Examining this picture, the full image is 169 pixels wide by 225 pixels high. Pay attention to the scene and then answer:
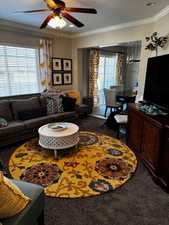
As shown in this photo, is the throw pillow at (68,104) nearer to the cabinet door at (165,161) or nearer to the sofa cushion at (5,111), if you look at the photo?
the sofa cushion at (5,111)

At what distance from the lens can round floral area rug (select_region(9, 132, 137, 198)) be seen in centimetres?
215

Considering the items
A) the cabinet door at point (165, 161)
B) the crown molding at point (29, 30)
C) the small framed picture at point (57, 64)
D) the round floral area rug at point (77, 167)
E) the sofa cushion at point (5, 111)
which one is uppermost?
the crown molding at point (29, 30)

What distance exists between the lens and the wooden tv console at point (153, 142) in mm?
2092

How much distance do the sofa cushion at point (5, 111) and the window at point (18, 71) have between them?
2.01 feet

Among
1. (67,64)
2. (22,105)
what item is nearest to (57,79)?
(67,64)

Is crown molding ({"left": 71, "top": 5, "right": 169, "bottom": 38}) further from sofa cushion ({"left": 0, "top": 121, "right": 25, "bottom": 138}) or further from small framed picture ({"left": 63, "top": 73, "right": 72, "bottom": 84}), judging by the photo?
sofa cushion ({"left": 0, "top": 121, "right": 25, "bottom": 138})

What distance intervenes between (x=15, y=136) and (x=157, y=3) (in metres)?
3.81

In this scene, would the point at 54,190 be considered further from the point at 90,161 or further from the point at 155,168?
the point at 155,168

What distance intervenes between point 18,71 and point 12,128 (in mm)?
1957

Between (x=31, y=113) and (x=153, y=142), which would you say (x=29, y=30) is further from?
(x=153, y=142)

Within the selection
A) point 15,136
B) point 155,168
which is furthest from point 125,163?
point 15,136

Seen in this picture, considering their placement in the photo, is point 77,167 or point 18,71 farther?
point 18,71

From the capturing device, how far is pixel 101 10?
124 inches

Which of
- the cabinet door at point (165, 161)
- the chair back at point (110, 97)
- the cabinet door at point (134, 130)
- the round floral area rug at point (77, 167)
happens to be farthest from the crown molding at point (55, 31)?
the round floral area rug at point (77, 167)
